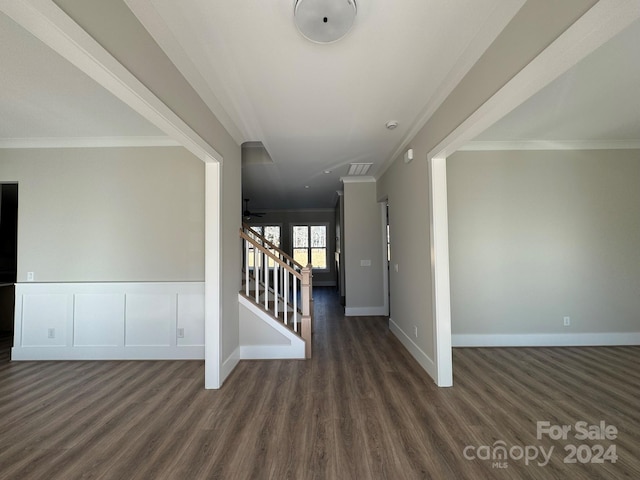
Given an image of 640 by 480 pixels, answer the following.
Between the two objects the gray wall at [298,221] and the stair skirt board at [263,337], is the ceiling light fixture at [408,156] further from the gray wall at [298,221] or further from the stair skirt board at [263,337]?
the gray wall at [298,221]

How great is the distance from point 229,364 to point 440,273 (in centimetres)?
238

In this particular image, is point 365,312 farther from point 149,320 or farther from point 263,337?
point 149,320

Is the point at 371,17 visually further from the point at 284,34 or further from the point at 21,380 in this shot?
the point at 21,380

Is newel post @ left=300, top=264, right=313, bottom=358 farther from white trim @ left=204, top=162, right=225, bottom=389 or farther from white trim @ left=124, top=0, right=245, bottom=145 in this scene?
white trim @ left=124, top=0, right=245, bottom=145

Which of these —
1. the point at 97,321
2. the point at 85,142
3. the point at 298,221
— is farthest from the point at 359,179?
the point at 298,221

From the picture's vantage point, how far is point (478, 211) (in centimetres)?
383

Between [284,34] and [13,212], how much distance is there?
7294 mm

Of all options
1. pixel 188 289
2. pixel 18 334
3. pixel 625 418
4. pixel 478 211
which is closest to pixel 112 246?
pixel 188 289

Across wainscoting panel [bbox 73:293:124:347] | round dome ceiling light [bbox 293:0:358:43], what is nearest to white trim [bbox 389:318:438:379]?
round dome ceiling light [bbox 293:0:358:43]

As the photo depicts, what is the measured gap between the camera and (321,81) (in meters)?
2.29

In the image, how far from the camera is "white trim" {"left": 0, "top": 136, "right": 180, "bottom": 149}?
11.6 feet

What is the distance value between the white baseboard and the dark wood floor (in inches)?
3.4

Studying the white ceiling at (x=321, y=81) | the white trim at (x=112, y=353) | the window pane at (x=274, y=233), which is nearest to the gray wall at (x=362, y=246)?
the white ceiling at (x=321, y=81)

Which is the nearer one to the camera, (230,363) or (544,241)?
(230,363)
